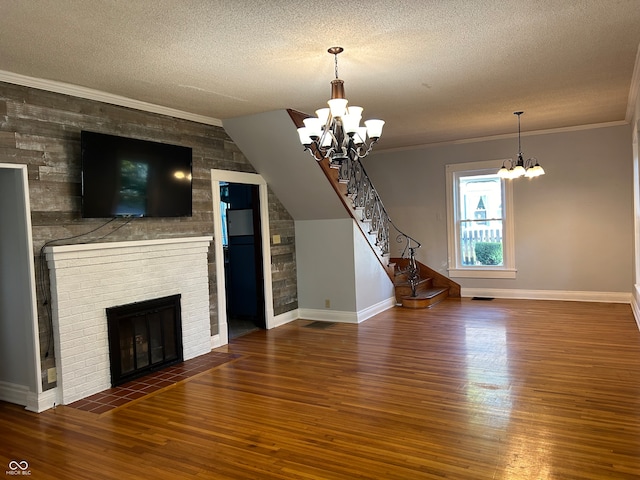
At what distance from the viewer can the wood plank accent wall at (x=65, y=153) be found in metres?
3.94

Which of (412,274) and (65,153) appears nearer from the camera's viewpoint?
(65,153)

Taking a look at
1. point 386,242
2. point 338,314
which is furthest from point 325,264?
point 386,242

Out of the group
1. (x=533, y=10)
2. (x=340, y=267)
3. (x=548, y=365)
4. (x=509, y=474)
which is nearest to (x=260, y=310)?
(x=340, y=267)

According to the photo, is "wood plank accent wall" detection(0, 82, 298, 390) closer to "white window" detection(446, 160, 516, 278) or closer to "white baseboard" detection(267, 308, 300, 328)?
"white baseboard" detection(267, 308, 300, 328)

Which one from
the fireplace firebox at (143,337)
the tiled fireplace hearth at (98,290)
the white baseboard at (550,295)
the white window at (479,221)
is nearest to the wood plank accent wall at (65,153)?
the tiled fireplace hearth at (98,290)

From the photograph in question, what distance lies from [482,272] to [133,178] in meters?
5.96

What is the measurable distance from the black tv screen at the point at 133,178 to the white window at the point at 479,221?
4.97 meters

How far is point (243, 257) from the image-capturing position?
7.11 metres

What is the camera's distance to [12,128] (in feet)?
12.7

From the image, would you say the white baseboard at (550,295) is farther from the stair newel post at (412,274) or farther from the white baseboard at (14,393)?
the white baseboard at (14,393)

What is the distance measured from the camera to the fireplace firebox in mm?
A: 4496

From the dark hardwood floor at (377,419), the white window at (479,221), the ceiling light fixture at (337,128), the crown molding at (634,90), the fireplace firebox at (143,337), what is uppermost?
the crown molding at (634,90)

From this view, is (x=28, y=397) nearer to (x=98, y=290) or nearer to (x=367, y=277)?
(x=98, y=290)

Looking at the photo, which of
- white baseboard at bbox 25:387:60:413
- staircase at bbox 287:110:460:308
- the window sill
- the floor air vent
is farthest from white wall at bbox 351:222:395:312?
white baseboard at bbox 25:387:60:413
